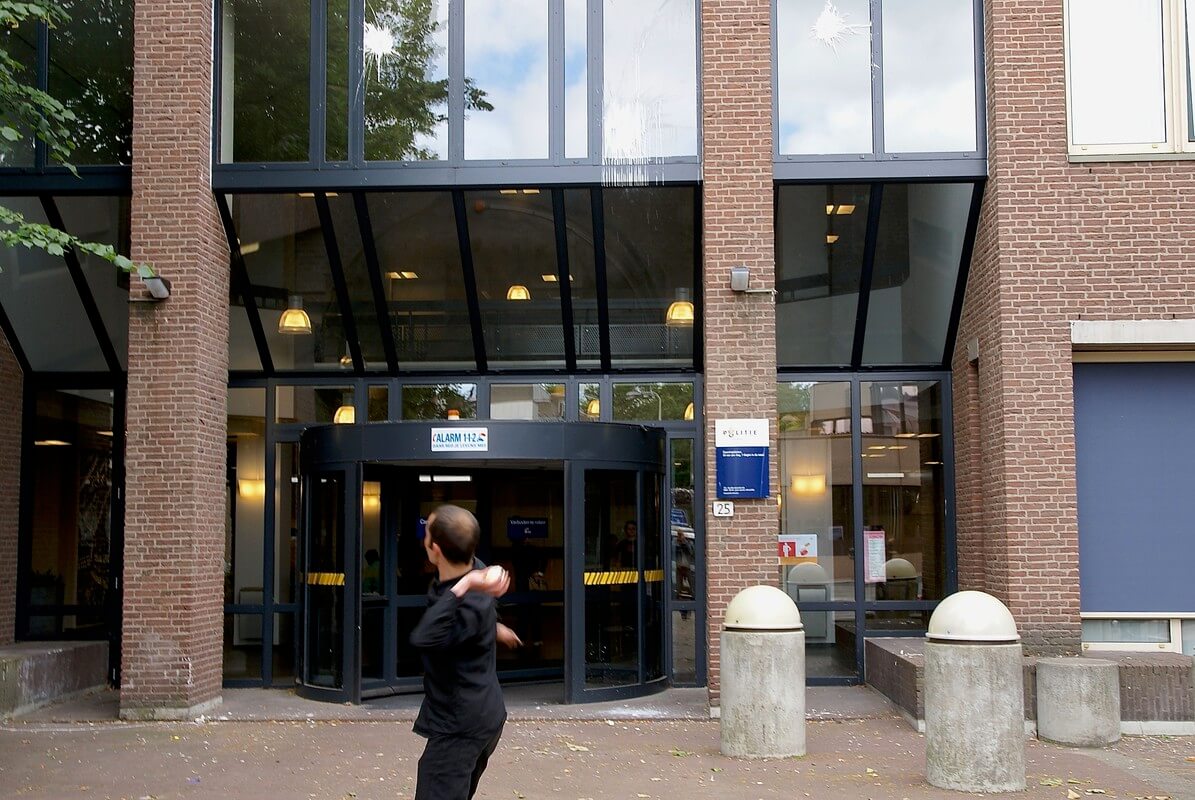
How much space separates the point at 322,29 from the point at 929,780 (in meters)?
9.28

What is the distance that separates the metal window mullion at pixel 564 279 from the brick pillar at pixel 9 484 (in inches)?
243

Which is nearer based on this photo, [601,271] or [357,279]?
[601,271]

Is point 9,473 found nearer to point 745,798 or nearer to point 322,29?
point 322,29

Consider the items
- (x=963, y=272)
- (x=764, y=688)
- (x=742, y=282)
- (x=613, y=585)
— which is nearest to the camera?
(x=764, y=688)

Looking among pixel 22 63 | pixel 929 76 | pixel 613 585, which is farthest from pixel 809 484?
pixel 22 63

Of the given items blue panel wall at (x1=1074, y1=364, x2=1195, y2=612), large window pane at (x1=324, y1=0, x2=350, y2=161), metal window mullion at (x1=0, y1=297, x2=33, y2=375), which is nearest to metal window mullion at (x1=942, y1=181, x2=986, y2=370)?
blue panel wall at (x1=1074, y1=364, x2=1195, y2=612)

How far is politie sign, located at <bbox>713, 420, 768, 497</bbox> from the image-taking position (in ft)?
40.4

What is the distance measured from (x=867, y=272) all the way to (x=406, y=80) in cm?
525

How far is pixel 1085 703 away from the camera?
10656mm

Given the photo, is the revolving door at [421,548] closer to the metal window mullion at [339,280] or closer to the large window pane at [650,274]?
the large window pane at [650,274]

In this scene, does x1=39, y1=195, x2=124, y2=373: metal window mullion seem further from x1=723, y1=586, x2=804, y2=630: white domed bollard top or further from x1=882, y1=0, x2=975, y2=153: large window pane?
x1=882, y1=0, x2=975, y2=153: large window pane

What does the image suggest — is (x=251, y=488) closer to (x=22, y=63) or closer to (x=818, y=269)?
(x=22, y=63)

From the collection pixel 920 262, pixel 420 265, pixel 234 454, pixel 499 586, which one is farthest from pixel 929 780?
pixel 234 454

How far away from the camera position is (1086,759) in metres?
10.1
